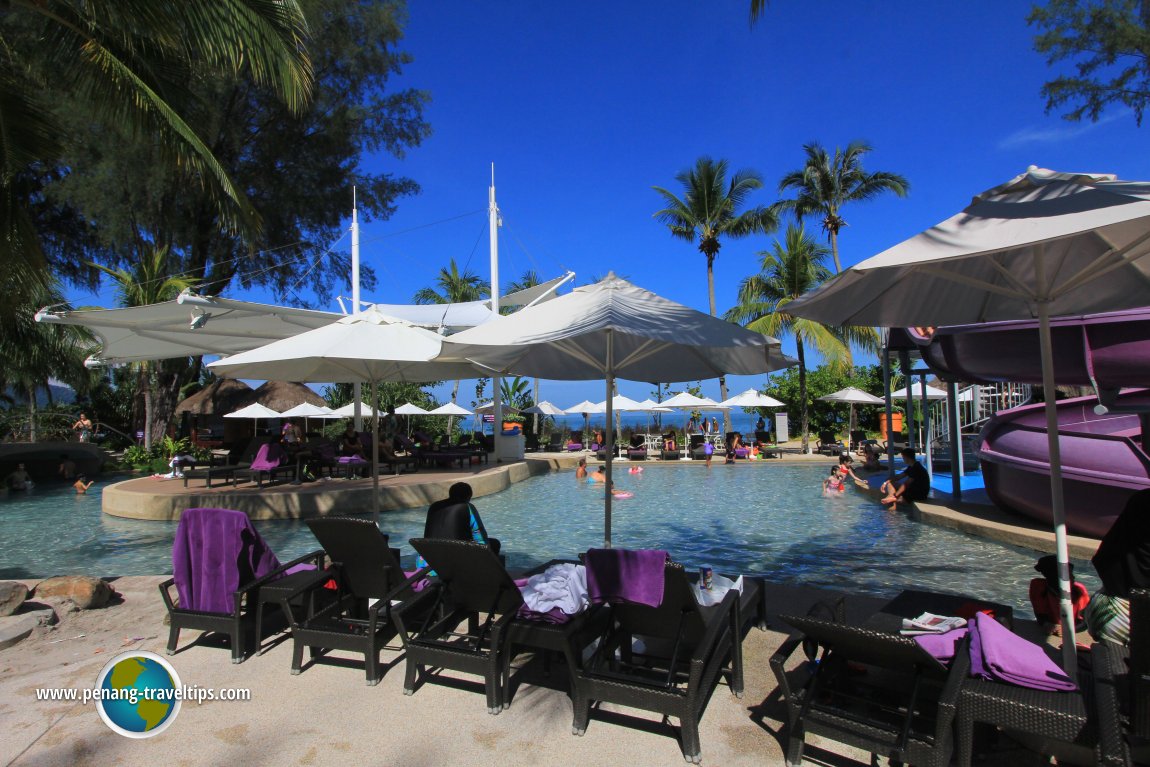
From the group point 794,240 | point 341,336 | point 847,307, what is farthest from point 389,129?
point 847,307

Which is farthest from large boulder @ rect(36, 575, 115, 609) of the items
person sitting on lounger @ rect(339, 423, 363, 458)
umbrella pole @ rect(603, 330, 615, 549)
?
person sitting on lounger @ rect(339, 423, 363, 458)

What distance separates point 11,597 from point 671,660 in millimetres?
5470

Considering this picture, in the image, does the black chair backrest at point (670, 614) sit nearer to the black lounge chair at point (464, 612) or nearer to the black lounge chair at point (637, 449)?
the black lounge chair at point (464, 612)

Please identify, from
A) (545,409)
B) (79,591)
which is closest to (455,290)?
(545,409)

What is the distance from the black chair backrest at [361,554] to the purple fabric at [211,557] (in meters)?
0.49

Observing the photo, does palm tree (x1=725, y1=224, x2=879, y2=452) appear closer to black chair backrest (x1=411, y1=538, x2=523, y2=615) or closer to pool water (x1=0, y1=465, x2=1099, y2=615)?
pool water (x1=0, y1=465, x2=1099, y2=615)

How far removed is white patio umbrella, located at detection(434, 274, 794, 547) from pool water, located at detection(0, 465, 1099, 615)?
2.73m

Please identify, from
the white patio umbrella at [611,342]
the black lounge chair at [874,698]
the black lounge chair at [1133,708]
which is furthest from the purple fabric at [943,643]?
the white patio umbrella at [611,342]

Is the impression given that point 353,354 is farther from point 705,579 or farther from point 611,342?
point 705,579

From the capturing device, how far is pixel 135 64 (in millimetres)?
7266

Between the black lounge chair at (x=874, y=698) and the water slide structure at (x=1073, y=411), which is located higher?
the water slide structure at (x=1073, y=411)

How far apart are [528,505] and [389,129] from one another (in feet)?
65.4

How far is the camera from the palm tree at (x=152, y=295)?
21688 mm

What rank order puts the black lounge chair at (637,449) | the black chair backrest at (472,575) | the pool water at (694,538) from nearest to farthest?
the black chair backrest at (472,575) < the pool water at (694,538) < the black lounge chair at (637,449)
